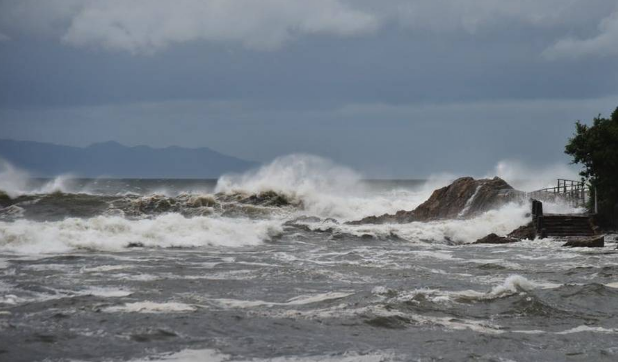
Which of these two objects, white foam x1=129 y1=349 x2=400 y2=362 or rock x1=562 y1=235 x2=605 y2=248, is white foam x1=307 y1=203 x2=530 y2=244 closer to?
rock x1=562 y1=235 x2=605 y2=248

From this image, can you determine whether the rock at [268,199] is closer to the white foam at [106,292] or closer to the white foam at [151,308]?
the white foam at [106,292]

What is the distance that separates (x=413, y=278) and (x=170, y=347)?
8099 mm

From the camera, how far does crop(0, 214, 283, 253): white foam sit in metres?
21.4

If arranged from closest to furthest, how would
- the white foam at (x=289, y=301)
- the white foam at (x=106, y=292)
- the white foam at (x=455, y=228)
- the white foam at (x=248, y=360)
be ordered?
the white foam at (x=248, y=360) → the white foam at (x=289, y=301) → the white foam at (x=106, y=292) → the white foam at (x=455, y=228)

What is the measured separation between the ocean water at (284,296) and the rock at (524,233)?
4.97 feet

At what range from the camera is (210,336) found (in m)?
10.2

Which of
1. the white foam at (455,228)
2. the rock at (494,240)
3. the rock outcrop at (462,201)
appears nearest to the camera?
the rock at (494,240)

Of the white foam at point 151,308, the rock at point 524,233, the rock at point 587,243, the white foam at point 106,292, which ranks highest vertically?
the rock at point 524,233

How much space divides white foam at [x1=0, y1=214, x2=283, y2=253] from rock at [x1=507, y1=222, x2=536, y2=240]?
9.13 m

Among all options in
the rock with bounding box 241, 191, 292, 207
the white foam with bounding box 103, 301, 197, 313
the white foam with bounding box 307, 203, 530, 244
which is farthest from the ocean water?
the rock with bounding box 241, 191, 292, 207

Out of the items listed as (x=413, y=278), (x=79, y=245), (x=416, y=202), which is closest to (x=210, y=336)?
(x=413, y=278)

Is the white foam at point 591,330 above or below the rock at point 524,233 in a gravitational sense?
below

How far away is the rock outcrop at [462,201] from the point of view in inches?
1384

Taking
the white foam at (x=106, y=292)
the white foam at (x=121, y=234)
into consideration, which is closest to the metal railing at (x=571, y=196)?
the white foam at (x=121, y=234)
